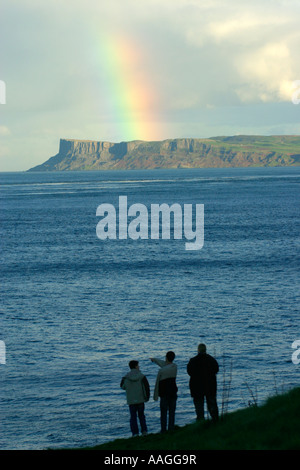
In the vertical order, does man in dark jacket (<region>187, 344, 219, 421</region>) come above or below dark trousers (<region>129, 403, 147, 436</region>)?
above

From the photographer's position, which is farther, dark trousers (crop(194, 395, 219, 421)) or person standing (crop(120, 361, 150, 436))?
person standing (crop(120, 361, 150, 436))

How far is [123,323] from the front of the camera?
44844 mm

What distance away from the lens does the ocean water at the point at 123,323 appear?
29844 millimetres

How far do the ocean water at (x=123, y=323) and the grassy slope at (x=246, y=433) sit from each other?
5.19 ft

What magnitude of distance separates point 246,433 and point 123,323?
3067cm

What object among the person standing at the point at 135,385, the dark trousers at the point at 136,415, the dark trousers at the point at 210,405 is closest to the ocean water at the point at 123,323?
the dark trousers at the point at 210,405

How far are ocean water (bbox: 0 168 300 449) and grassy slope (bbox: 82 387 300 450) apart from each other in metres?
1.58

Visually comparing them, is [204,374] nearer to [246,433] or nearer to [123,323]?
[246,433]

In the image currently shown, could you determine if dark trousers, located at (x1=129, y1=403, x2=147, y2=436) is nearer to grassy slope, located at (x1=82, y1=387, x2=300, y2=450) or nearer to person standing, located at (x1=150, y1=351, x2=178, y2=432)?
person standing, located at (x1=150, y1=351, x2=178, y2=432)

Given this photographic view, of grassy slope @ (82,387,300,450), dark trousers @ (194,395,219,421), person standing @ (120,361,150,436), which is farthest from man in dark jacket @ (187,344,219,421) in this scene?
person standing @ (120,361,150,436)

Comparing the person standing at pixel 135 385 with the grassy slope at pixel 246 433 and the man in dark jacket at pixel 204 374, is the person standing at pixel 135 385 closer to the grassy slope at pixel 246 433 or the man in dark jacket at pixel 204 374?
the grassy slope at pixel 246 433

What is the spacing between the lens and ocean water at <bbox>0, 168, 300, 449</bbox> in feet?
97.9

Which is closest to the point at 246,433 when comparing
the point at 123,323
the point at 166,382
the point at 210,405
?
the point at 210,405

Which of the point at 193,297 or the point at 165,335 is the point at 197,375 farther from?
the point at 193,297
